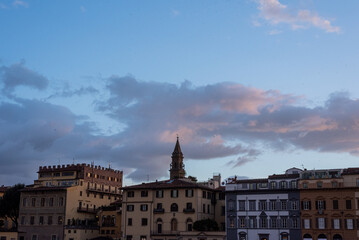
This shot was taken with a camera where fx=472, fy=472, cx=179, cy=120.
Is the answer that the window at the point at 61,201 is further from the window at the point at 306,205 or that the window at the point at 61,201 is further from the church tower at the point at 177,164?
the church tower at the point at 177,164

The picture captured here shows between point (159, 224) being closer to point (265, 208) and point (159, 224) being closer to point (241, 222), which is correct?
point (241, 222)

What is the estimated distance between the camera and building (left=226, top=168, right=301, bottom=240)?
Result: 277 ft

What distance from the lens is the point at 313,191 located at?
83438mm

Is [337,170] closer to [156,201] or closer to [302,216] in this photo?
[302,216]

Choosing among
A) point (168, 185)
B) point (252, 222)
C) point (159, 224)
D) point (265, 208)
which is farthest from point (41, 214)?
point (265, 208)

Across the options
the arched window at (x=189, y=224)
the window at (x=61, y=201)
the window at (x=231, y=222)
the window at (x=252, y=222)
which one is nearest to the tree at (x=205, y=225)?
the arched window at (x=189, y=224)

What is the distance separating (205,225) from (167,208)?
30.9 feet

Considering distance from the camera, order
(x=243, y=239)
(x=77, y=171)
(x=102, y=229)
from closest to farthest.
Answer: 1. (x=243, y=239)
2. (x=102, y=229)
3. (x=77, y=171)

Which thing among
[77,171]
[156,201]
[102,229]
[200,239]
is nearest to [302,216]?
[200,239]

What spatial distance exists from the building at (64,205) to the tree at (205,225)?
883 inches

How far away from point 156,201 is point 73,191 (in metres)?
20.2

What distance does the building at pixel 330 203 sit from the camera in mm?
79938

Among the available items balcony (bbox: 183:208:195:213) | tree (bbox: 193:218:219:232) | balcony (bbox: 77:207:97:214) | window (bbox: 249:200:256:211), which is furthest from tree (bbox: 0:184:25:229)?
window (bbox: 249:200:256:211)

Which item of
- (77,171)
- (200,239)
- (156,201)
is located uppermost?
(77,171)
